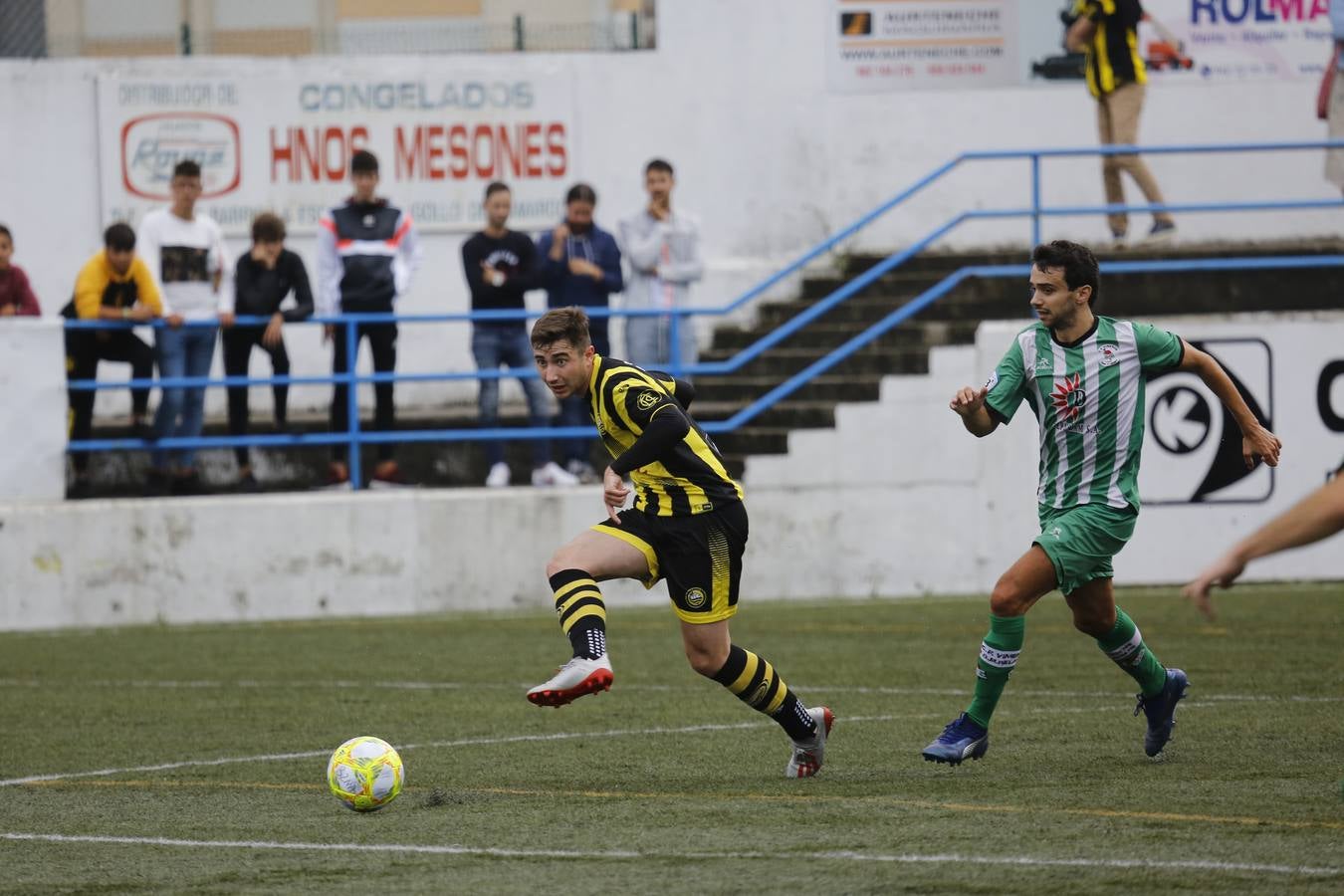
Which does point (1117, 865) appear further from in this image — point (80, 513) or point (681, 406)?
point (80, 513)

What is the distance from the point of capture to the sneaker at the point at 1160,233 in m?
18.0

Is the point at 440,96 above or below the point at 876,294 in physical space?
above

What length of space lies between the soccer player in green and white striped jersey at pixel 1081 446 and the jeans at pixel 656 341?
8478mm

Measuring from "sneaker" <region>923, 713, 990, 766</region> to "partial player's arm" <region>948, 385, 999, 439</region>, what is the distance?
1096mm

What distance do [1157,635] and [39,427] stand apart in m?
8.52

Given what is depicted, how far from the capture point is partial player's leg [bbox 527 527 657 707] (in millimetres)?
7086

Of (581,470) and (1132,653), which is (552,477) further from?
(1132,653)

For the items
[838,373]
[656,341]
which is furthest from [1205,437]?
[656,341]

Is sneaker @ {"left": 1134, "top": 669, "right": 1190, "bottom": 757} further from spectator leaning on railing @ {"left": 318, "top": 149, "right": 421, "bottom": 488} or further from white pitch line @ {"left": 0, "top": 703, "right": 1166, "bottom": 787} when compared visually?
spectator leaning on railing @ {"left": 318, "top": 149, "right": 421, "bottom": 488}

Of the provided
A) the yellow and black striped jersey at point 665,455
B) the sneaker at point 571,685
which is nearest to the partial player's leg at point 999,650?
the yellow and black striped jersey at point 665,455

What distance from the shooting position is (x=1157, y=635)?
13.0 metres

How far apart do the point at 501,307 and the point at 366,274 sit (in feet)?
3.61

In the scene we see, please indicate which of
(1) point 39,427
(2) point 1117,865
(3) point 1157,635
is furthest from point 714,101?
(2) point 1117,865

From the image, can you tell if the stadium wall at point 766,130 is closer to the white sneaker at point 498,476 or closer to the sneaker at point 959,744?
the white sneaker at point 498,476
